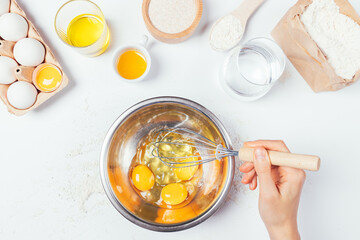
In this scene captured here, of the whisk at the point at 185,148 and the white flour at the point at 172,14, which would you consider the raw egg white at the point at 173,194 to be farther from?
the white flour at the point at 172,14

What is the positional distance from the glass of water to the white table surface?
1.2 inches

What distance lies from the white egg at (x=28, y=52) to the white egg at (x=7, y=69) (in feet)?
0.05

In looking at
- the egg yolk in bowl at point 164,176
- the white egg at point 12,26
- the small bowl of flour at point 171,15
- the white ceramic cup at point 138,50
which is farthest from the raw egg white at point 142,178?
the white egg at point 12,26

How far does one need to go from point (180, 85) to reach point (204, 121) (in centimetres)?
13

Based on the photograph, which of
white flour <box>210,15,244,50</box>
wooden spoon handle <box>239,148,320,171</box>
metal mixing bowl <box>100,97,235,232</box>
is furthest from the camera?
white flour <box>210,15,244,50</box>

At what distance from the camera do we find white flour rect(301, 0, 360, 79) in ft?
2.29

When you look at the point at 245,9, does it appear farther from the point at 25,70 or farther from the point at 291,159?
the point at 25,70

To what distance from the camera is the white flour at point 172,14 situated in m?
0.75

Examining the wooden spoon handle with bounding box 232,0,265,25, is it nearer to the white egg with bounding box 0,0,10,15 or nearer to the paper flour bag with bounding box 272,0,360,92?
the paper flour bag with bounding box 272,0,360,92

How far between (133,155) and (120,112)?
4.5 inches

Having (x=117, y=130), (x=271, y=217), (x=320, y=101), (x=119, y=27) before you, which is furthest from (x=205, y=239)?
(x=119, y=27)

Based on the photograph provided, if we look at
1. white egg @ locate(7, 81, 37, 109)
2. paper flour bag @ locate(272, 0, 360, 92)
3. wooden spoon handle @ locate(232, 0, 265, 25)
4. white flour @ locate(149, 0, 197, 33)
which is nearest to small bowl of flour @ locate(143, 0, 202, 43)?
white flour @ locate(149, 0, 197, 33)

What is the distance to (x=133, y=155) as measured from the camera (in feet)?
2.48

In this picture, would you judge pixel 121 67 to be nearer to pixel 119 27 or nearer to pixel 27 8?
pixel 119 27
